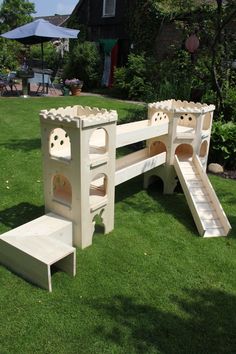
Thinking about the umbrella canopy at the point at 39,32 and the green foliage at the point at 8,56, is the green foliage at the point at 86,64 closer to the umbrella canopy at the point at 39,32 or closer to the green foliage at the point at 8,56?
the umbrella canopy at the point at 39,32

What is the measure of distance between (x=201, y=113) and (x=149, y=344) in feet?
13.0

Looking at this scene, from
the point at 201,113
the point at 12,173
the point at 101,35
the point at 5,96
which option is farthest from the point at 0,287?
the point at 101,35

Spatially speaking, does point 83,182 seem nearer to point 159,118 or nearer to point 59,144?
point 59,144

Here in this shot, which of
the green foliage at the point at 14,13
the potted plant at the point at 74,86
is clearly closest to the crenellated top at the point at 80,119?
the potted plant at the point at 74,86

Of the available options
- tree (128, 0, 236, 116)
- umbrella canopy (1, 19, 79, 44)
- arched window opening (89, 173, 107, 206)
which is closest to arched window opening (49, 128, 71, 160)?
arched window opening (89, 173, 107, 206)

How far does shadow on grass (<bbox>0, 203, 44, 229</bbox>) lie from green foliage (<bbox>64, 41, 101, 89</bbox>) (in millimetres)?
15479

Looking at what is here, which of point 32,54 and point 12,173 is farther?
point 32,54

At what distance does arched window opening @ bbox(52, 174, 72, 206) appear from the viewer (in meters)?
4.52

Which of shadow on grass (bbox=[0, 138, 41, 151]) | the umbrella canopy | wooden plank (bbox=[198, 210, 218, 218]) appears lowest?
wooden plank (bbox=[198, 210, 218, 218])

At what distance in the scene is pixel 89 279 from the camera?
392 cm

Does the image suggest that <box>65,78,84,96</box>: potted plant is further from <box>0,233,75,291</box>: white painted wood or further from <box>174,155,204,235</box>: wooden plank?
<box>0,233,75,291</box>: white painted wood

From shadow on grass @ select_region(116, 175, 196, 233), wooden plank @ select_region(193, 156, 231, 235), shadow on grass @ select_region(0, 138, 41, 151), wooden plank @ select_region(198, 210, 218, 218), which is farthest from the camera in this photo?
shadow on grass @ select_region(0, 138, 41, 151)

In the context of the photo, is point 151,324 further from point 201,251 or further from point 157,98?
point 157,98

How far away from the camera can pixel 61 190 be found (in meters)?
4.93
